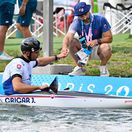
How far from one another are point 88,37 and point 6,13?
209 cm

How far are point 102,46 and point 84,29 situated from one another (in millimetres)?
431

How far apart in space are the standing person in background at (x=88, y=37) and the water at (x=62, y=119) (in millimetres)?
2233

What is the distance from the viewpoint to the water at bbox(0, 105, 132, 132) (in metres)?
10.5

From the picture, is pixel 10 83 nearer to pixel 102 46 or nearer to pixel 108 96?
pixel 108 96

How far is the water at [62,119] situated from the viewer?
10.5m

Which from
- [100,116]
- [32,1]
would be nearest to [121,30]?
[32,1]

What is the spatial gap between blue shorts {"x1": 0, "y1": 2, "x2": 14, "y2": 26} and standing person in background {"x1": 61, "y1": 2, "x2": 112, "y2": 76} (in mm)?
1754

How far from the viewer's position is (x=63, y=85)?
13.9 meters

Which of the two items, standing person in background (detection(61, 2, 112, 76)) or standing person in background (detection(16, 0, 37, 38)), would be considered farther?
standing person in background (detection(16, 0, 37, 38))

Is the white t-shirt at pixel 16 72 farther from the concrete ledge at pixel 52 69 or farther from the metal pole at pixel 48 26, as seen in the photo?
the metal pole at pixel 48 26

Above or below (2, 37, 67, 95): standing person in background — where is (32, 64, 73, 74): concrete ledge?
below

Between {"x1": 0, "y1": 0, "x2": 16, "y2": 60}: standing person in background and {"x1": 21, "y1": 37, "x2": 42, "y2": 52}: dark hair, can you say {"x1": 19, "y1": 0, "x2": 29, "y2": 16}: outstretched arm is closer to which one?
{"x1": 0, "y1": 0, "x2": 16, "y2": 60}: standing person in background

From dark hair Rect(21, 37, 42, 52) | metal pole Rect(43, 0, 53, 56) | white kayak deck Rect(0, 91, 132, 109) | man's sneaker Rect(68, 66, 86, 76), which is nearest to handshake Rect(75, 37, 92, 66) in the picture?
man's sneaker Rect(68, 66, 86, 76)

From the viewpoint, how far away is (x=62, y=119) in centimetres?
1136
